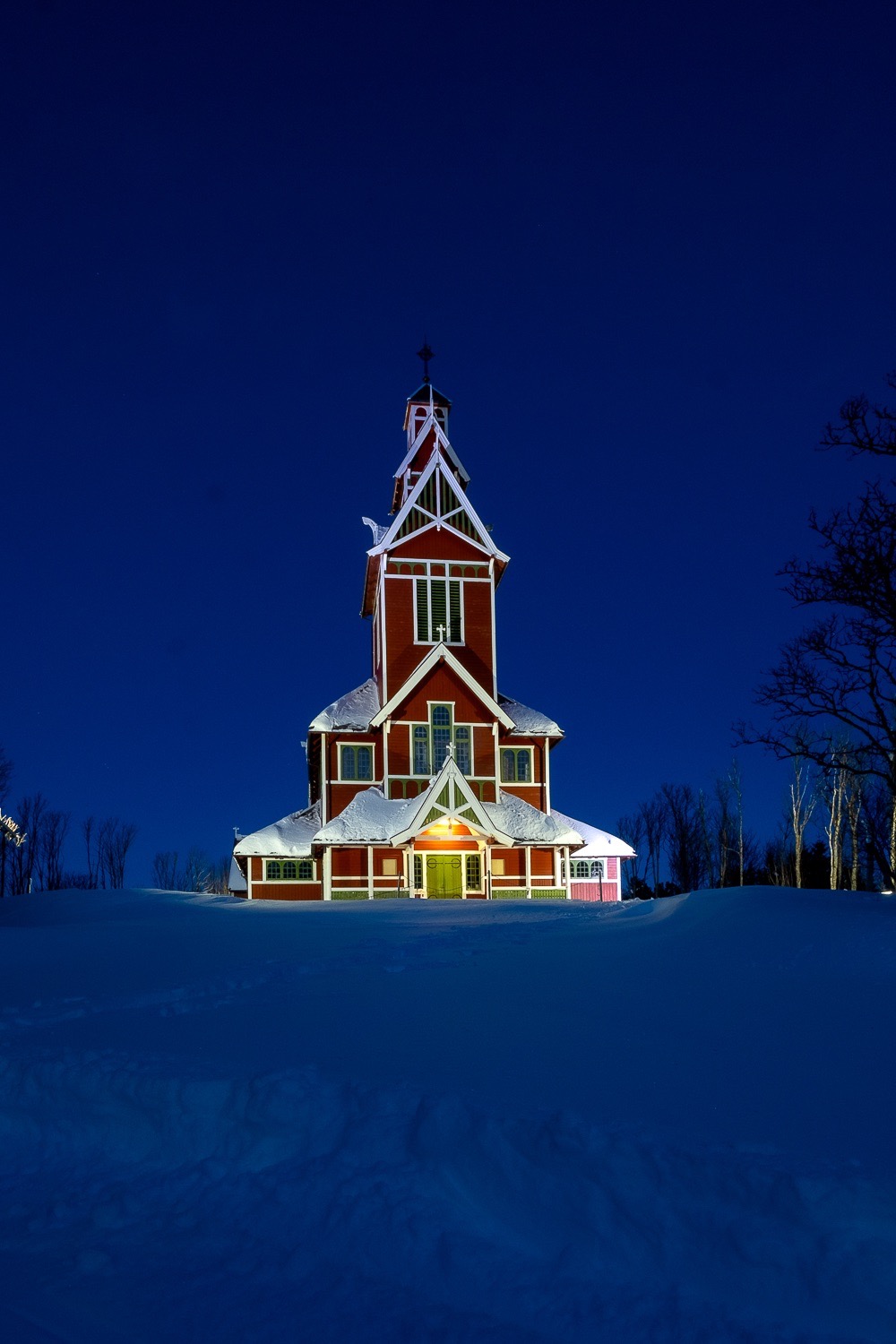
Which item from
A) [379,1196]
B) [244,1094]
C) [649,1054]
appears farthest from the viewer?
[649,1054]

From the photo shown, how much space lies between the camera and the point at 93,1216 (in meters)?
6.58

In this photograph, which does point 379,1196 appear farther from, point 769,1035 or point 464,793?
point 464,793

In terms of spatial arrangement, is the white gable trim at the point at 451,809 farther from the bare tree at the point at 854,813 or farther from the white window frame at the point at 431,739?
the bare tree at the point at 854,813

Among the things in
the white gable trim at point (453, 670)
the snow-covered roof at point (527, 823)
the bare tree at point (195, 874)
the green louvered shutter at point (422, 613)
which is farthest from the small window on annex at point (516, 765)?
the bare tree at point (195, 874)

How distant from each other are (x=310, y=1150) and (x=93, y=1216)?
143cm

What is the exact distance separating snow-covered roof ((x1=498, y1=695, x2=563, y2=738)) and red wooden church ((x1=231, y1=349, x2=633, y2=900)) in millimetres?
69

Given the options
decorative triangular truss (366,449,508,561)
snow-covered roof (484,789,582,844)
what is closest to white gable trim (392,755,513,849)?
snow-covered roof (484,789,582,844)

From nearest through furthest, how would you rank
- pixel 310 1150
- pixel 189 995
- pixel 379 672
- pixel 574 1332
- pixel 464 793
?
pixel 574 1332
pixel 310 1150
pixel 189 995
pixel 464 793
pixel 379 672

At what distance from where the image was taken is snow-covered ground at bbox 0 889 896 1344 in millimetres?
5512

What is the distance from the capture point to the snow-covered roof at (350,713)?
34562mm

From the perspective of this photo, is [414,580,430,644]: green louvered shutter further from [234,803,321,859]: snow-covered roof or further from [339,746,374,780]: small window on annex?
[234,803,321,859]: snow-covered roof

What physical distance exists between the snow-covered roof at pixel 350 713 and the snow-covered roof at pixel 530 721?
4685 mm

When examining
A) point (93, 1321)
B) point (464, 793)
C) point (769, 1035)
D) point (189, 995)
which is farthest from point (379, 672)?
point (93, 1321)

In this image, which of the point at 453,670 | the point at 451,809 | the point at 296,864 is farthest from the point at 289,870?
the point at 453,670
